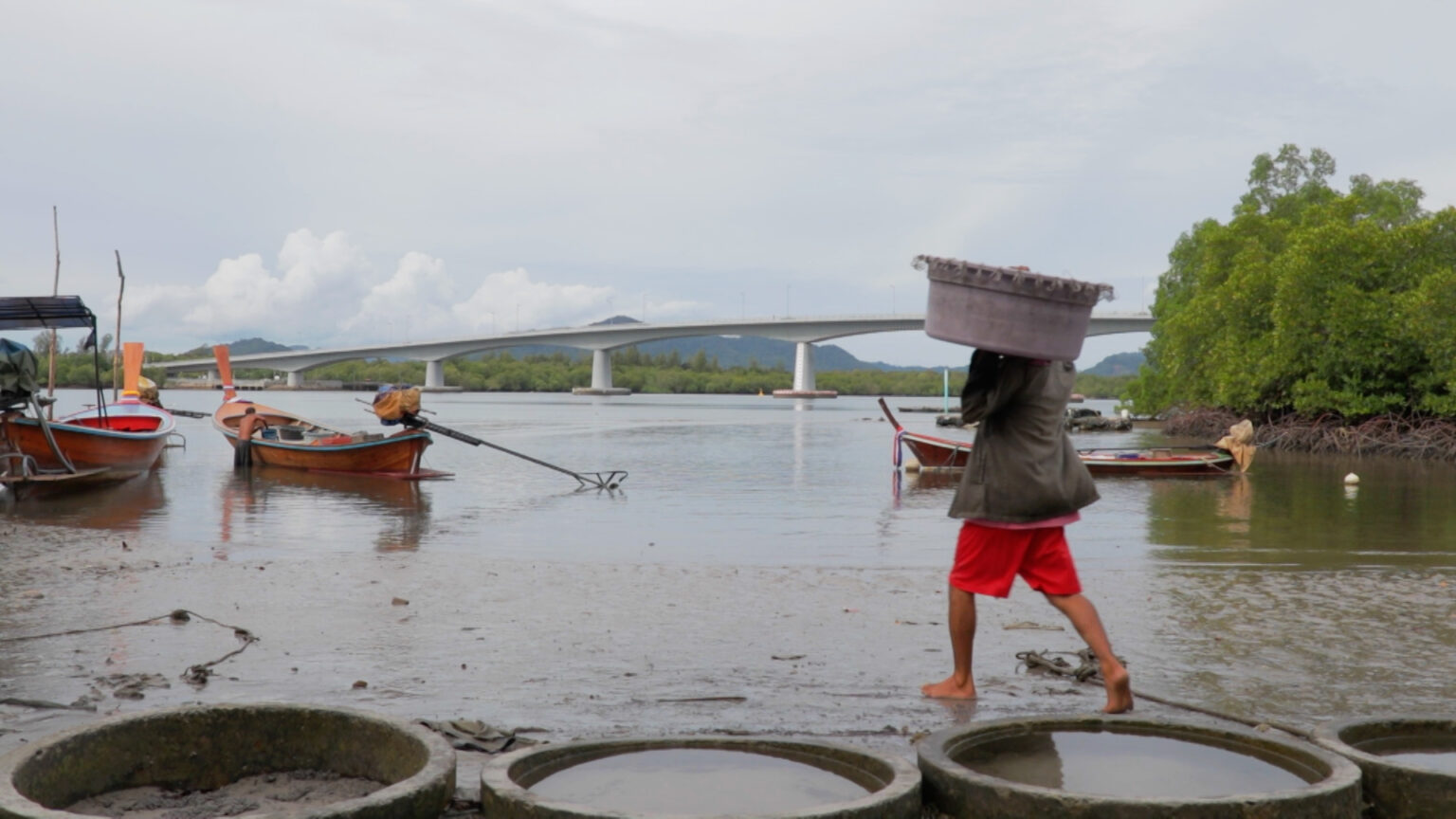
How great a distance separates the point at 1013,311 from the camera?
15.2 ft

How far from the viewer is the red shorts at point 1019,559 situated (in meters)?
4.80

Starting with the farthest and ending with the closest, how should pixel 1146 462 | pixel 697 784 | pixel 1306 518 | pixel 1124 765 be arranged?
pixel 1146 462 → pixel 1306 518 → pixel 1124 765 → pixel 697 784

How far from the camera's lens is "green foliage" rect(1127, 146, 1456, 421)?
28.4m

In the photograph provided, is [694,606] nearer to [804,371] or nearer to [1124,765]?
[1124,765]

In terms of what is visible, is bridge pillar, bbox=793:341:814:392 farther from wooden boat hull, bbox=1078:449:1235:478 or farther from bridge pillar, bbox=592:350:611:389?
wooden boat hull, bbox=1078:449:1235:478

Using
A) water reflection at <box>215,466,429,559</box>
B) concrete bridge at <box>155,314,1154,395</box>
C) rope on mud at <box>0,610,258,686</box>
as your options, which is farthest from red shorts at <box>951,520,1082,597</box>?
concrete bridge at <box>155,314,1154,395</box>

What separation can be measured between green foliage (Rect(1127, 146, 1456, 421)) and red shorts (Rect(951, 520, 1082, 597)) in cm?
2665

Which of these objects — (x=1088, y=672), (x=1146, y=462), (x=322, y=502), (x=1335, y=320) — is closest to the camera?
(x=1088, y=672)

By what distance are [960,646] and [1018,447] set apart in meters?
0.88

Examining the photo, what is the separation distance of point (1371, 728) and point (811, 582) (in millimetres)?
4879

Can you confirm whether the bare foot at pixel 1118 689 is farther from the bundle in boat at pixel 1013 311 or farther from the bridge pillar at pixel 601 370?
the bridge pillar at pixel 601 370

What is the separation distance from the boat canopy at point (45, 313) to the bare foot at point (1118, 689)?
1539 centimetres

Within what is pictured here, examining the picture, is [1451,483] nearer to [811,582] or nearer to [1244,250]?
[811,582]

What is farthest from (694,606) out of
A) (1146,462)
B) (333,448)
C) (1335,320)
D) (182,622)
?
(1335,320)
